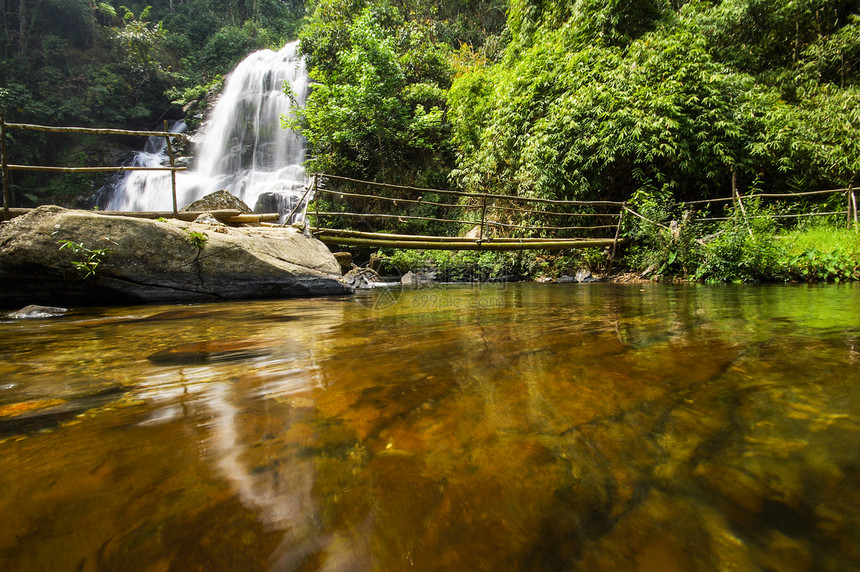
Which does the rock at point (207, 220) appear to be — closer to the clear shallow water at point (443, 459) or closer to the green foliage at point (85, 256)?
the green foliage at point (85, 256)

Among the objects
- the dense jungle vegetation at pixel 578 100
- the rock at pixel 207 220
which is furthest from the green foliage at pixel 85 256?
the dense jungle vegetation at pixel 578 100

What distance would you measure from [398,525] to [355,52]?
11601mm

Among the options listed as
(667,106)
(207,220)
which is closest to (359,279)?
(207,220)

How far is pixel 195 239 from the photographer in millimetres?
3527

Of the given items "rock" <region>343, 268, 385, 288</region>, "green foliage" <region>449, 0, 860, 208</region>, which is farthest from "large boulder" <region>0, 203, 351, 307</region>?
"green foliage" <region>449, 0, 860, 208</region>

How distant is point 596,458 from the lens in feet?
2.23

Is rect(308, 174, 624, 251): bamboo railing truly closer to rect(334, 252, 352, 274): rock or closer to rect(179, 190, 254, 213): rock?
rect(334, 252, 352, 274): rock

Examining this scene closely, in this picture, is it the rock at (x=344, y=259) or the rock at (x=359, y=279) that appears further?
the rock at (x=344, y=259)

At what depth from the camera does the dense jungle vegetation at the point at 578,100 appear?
21.5 ft

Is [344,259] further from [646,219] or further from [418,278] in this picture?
[646,219]

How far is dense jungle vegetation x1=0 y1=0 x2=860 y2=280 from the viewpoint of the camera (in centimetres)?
654

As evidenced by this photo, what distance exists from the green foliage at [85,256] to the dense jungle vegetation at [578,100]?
6.86m

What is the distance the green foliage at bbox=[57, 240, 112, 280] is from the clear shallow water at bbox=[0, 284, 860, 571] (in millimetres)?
2089

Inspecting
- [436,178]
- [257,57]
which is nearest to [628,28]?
[436,178]
